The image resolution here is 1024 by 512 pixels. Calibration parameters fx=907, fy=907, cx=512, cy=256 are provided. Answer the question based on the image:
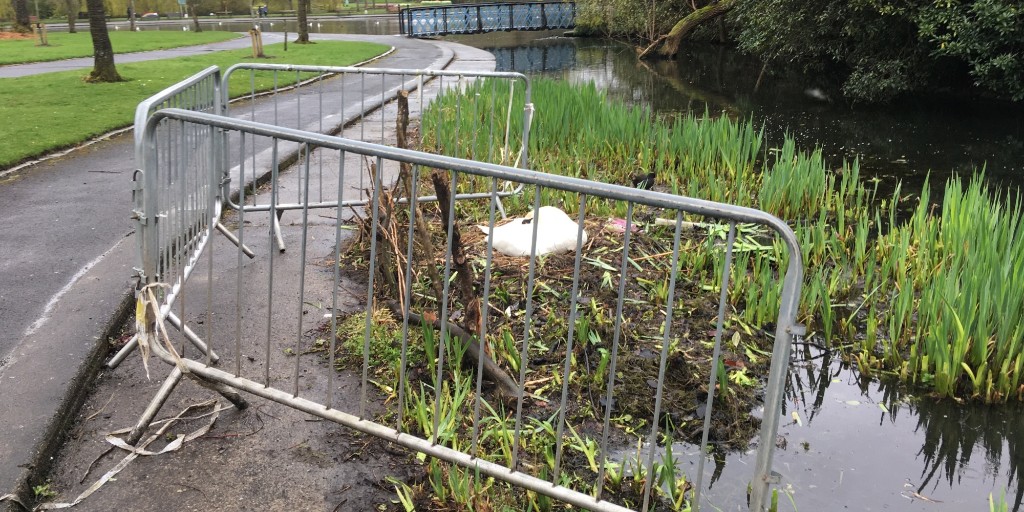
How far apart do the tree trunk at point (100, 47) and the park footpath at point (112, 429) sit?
11.6 m

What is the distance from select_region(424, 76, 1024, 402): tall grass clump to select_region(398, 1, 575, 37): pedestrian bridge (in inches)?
1411

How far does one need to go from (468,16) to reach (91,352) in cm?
4379

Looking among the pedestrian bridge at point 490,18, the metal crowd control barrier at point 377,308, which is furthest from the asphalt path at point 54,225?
the pedestrian bridge at point 490,18

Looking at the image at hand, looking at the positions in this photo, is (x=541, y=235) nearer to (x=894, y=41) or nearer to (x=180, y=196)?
(x=180, y=196)

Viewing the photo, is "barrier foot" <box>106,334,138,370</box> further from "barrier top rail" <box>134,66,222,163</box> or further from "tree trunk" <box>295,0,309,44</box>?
"tree trunk" <box>295,0,309,44</box>

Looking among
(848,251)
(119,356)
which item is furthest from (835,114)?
(119,356)

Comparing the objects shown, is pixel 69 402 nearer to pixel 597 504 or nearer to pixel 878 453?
pixel 597 504

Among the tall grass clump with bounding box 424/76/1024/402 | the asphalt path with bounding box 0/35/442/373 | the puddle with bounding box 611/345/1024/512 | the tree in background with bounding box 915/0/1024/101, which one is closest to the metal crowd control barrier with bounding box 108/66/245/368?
the asphalt path with bounding box 0/35/442/373

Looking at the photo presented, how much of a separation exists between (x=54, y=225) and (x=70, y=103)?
768cm

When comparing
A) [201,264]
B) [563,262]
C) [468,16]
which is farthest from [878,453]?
[468,16]

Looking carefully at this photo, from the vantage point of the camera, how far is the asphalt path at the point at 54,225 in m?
4.87

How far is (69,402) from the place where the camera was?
3.73 m

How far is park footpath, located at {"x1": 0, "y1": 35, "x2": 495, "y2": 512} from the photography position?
3.18m

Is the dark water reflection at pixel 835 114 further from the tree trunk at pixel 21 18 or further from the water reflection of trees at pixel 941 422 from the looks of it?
the tree trunk at pixel 21 18
